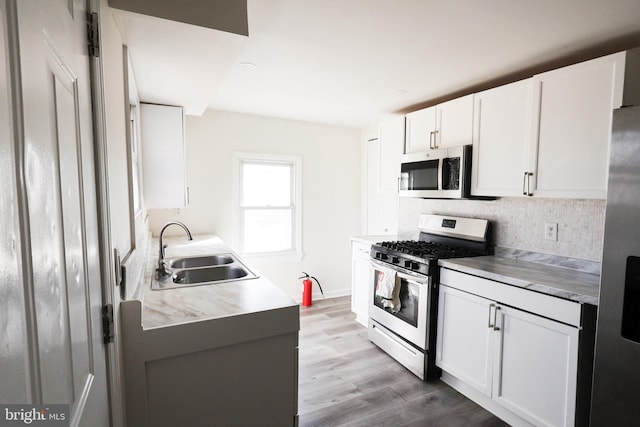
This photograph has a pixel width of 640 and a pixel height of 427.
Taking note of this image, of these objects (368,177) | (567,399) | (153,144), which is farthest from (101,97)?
(368,177)

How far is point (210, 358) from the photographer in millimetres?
1317

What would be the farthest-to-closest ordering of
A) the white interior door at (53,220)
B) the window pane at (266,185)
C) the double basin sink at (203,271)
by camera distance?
the window pane at (266,185) < the double basin sink at (203,271) < the white interior door at (53,220)

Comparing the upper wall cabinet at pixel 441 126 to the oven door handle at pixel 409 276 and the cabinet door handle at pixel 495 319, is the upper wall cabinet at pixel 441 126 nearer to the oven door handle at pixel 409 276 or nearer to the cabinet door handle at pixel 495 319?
the oven door handle at pixel 409 276

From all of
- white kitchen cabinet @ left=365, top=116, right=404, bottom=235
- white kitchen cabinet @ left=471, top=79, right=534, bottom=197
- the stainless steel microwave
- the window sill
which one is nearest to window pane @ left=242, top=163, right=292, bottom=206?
the window sill

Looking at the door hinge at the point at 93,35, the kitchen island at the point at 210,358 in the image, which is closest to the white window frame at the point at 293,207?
the kitchen island at the point at 210,358

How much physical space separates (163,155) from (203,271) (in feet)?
3.80

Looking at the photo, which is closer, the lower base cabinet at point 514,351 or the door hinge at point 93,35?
the door hinge at point 93,35

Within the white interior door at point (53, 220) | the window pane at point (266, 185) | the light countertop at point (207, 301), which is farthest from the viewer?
the window pane at point (266, 185)

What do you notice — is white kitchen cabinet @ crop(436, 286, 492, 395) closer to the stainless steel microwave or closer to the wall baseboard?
the stainless steel microwave

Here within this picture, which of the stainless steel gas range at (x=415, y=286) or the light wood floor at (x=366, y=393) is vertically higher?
the stainless steel gas range at (x=415, y=286)

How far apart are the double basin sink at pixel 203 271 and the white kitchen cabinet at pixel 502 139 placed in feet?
6.16

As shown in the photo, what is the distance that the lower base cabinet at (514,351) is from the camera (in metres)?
1.70

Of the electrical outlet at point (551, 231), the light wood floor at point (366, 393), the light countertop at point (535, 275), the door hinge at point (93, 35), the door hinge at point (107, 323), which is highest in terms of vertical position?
the door hinge at point (93, 35)

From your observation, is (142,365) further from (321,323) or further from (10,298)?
(321,323)
